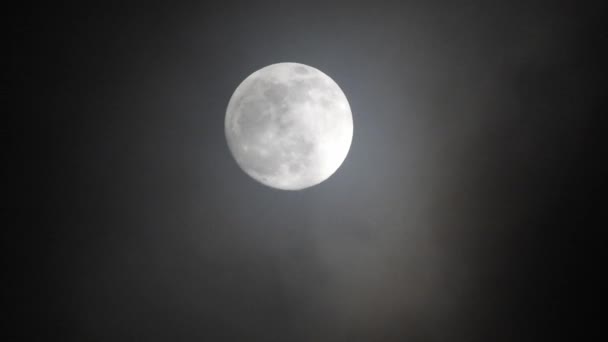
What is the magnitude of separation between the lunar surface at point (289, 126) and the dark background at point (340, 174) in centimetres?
21

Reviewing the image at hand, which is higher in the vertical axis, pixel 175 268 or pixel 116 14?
pixel 116 14

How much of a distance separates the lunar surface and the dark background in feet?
0.69

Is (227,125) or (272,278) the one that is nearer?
(227,125)

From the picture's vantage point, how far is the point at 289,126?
2547 millimetres

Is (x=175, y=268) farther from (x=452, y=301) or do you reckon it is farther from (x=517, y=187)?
(x=517, y=187)

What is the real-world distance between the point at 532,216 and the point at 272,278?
1.62m

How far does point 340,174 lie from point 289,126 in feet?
1.66

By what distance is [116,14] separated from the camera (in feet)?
9.20

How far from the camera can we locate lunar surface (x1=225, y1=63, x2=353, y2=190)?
256 centimetres

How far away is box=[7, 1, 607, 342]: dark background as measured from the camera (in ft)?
9.12

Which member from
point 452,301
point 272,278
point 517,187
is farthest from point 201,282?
point 517,187

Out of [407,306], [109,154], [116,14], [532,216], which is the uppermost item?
[116,14]

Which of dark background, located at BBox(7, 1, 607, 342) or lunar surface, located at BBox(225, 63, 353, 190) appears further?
dark background, located at BBox(7, 1, 607, 342)

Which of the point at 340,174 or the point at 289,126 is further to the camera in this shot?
the point at 340,174
